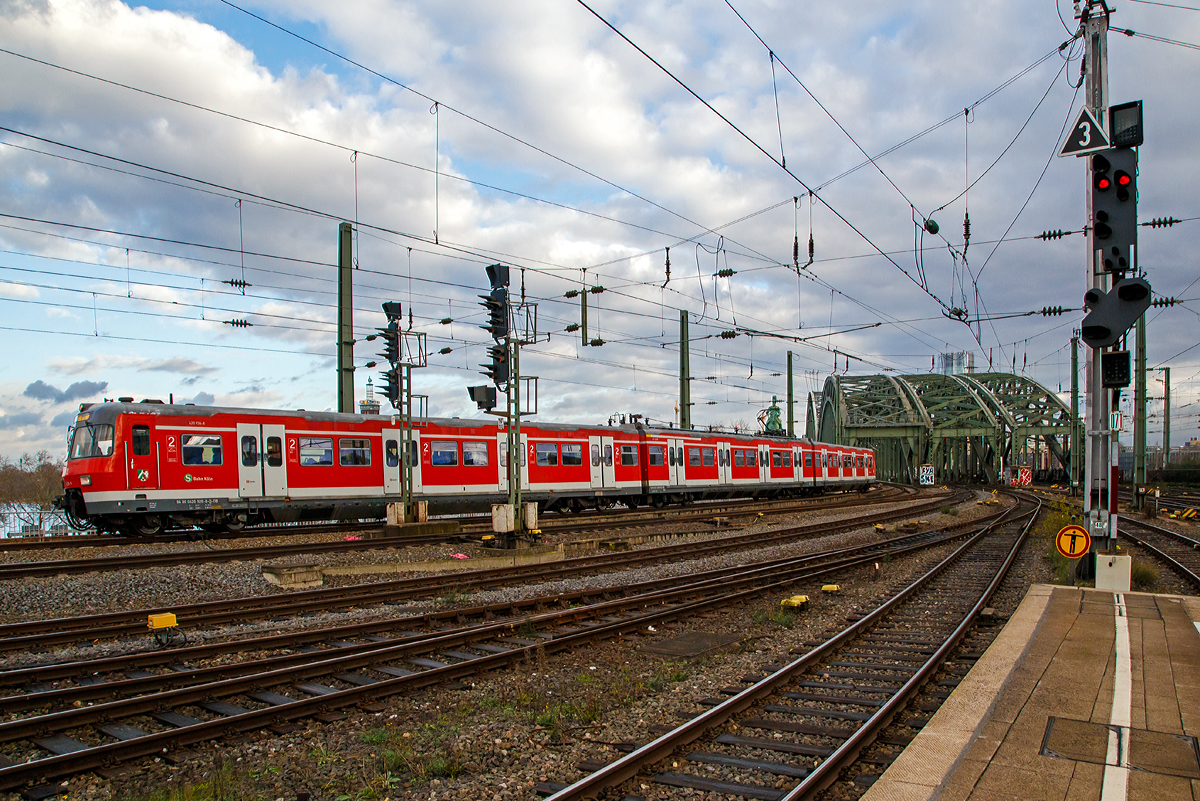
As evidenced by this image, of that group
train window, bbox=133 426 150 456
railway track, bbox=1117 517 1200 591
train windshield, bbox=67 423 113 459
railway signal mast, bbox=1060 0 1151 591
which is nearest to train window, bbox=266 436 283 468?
train window, bbox=133 426 150 456

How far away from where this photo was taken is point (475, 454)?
25094 mm

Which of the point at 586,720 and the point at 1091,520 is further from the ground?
the point at 1091,520

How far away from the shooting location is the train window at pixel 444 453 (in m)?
23.7

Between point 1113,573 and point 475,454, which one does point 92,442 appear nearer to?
point 475,454

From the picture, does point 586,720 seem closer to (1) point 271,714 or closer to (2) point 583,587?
(1) point 271,714

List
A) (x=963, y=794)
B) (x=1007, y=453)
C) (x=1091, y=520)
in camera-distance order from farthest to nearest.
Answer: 1. (x=1007, y=453)
2. (x=1091, y=520)
3. (x=963, y=794)

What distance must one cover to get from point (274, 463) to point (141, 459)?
3.24 m

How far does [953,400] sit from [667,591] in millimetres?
93706

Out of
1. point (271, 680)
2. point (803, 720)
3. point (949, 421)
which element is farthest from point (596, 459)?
point (949, 421)

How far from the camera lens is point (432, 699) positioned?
7078 millimetres

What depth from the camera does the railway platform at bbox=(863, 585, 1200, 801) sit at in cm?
420

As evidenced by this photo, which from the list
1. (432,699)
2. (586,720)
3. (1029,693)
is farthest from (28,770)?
(1029,693)

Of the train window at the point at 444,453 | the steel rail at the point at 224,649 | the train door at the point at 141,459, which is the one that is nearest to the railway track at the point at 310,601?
the steel rail at the point at 224,649

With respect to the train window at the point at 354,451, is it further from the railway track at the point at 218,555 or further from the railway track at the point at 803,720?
the railway track at the point at 803,720
